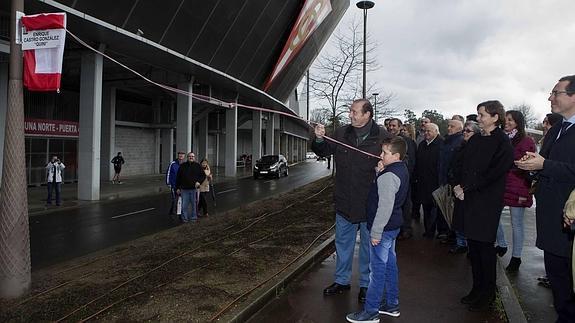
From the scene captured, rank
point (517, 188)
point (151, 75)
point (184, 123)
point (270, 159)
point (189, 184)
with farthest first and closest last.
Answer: point (270, 159)
point (184, 123)
point (151, 75)
point (189, 184)
point (517, 188)

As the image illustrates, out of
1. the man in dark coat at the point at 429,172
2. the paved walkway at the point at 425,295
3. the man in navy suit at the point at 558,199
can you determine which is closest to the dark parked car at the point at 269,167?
the man in dark coat at the point at 429,172

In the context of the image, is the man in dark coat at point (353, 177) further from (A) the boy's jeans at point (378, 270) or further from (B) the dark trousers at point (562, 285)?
(B) the dark trousers at point (562, 285)

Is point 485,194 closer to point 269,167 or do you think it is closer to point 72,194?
point 72,194

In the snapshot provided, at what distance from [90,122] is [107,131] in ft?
33.4

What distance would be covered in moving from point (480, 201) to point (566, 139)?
3.94 ft

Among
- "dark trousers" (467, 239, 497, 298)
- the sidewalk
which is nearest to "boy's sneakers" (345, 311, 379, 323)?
"dark trousers" (467, 239, 497, 298)

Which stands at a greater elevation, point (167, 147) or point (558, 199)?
point (167, 147)

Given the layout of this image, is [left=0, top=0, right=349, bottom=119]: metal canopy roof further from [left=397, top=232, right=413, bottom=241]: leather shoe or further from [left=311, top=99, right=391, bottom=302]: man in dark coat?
[left=397, top=232, right=413, bottom=241]: leather shoe

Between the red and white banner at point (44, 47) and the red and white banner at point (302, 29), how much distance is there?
80.2 feet

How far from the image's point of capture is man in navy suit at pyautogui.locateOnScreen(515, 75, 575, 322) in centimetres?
337

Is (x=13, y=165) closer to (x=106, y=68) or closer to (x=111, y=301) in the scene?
(x=111, y=301)

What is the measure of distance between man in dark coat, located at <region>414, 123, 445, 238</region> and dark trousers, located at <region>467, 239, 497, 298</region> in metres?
3.23

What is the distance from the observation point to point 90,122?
52.9 ft

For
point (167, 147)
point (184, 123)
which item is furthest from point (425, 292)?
point (167, 147)
